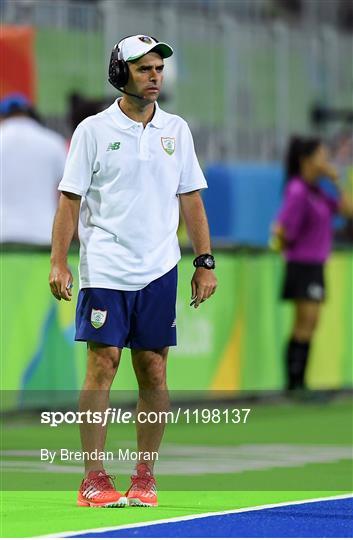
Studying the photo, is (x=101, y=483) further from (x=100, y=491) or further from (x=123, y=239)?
(x=123, y=239)

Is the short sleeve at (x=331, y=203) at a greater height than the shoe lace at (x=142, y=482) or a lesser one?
lesser

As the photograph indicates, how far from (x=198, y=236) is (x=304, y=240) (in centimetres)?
750

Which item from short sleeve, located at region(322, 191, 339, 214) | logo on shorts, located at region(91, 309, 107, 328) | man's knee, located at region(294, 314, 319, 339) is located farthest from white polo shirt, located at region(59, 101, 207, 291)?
short sleeve, located at region(322, 191, 339, 214)

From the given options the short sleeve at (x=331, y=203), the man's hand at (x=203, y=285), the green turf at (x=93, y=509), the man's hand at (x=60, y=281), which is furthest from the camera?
the short sleeve at (x=331, y=203)

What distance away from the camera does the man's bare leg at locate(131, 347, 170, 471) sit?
8195 mm

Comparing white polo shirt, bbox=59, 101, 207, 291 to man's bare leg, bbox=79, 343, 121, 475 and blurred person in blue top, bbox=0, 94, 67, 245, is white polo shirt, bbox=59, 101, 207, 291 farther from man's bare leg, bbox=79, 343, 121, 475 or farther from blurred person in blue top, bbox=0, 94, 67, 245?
blurred person in blue top, bbox=0, 94, 67, 245

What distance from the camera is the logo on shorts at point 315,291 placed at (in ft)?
50.9

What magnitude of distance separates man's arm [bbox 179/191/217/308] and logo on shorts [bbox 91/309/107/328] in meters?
0.50

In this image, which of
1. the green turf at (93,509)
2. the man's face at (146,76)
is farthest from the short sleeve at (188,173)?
the green turf at (93,509)

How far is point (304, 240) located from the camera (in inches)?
622

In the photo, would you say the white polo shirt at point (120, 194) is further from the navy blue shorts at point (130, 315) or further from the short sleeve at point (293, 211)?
the short sleeve at point (293, 211)

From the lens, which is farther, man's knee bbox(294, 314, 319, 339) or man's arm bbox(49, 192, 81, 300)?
man's knee bbox(294, 314, 319, 339)

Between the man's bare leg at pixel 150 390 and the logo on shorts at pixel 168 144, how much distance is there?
933 millimetres

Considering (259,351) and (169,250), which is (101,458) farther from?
(259,351)
